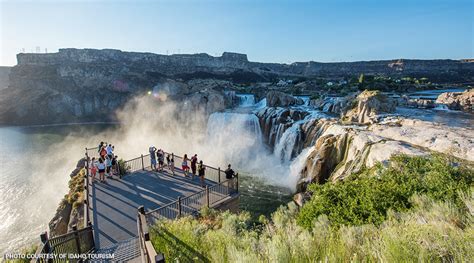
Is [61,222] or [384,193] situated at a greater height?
[384,193]

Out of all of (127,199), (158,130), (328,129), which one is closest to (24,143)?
(158,130)

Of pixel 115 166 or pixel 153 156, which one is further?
pixel 153 156

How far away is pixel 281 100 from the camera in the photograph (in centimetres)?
3644

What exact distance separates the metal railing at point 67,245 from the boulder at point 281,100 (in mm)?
30787

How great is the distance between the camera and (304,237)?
4.58 metres

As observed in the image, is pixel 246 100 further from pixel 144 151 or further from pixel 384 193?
pixel 384 193

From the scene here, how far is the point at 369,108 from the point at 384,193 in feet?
58.1

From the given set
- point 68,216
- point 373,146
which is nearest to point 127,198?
point 68,216

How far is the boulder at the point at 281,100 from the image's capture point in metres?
36.4

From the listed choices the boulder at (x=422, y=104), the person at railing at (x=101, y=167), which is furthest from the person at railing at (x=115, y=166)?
the boulder at (x=422, y=104)

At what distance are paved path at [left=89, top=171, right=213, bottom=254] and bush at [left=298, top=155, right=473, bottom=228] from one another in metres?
6.53

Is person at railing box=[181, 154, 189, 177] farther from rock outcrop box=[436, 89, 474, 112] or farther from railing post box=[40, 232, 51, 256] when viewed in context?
rock outcrop box=[436, 89, 474, 112]

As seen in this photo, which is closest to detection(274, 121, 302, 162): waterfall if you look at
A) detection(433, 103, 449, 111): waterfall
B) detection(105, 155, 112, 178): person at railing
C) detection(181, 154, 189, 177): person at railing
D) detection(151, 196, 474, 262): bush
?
detection(181, 154, 189, 177): person at railing

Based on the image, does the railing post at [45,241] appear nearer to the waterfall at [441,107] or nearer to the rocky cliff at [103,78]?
the waterfall at [441,107]
